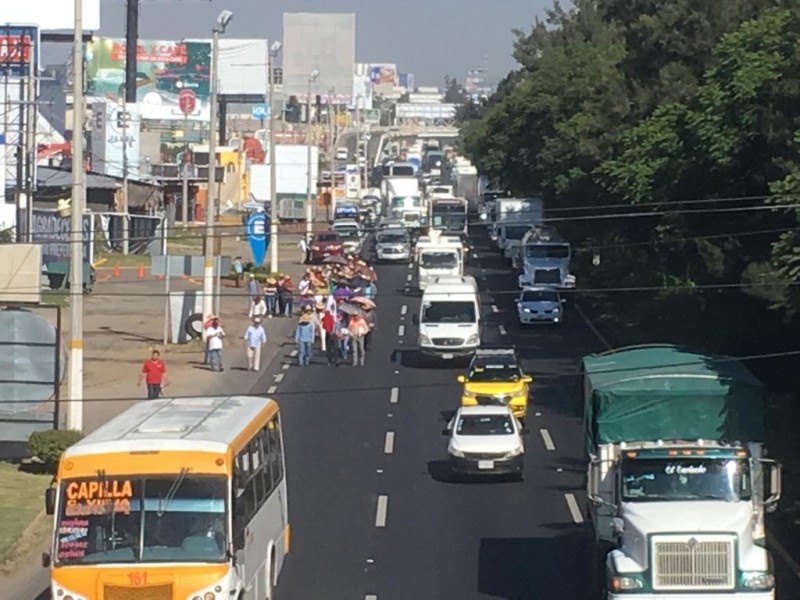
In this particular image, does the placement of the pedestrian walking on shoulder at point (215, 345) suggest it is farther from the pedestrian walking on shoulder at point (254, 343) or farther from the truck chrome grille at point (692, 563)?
the truck chrome grille at point (692, 563)

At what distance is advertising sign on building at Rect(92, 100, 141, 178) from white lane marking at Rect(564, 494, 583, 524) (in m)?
64.7

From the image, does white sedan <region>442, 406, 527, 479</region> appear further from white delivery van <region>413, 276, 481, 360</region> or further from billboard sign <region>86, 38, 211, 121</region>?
billboard sign <region>86, 38, 211, 121</region>

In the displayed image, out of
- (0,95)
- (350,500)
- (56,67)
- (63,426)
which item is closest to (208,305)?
(63,426)

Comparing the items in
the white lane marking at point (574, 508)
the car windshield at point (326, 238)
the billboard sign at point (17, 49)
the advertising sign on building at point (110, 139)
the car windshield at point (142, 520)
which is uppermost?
the billboard sign at point (17, 49)

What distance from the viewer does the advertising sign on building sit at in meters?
90.4

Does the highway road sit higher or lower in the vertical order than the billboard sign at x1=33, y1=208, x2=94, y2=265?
lower

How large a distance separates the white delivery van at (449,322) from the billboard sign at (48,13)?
39474mm

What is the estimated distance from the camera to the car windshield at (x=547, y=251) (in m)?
60.8

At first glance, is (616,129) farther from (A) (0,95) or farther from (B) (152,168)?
(B) (152,168)

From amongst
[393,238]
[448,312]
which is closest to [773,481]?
[448,312]

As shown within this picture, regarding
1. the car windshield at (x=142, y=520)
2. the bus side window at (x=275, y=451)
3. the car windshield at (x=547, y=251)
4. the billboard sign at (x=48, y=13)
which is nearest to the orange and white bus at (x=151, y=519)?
the car windshield at (x=142, y=520)

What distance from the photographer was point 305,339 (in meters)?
43.5

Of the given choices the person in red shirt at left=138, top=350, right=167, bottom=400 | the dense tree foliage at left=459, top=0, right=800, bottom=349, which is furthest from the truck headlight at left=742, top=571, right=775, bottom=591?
the person in red shirt at left=138, top=350, right=167, bottom=400

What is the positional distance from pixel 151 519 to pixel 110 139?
3046 inches
